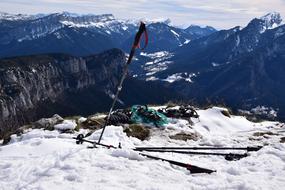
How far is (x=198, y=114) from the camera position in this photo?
101 ft

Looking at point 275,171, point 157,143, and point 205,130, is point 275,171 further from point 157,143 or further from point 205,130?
point 205,130

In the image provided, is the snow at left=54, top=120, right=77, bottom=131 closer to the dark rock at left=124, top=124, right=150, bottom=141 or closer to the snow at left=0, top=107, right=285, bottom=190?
the dark rock at left=124, top=124, right=150, bottom=141

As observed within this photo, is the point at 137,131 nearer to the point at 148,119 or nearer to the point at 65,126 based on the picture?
the point at 148,119

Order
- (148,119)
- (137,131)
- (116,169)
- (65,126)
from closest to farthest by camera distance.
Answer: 1. (116,169)
2. (137,131)
3. (65,126)
4. (148,119)

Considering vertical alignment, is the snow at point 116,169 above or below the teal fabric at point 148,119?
above

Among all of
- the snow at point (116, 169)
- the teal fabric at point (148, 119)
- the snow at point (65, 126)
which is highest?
the snow at point (116, 169)

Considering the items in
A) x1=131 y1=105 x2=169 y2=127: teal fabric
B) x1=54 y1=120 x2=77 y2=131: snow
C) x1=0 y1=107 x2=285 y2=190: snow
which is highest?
x1=0 y1=107 x2=285 y2=190: snow

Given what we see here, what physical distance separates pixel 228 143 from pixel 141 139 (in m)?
4.84

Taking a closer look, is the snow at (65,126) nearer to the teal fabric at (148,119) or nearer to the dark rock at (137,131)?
the dark rock at (137,131)

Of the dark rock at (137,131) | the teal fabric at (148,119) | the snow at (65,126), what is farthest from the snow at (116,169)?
the teal fabric at (148,119)

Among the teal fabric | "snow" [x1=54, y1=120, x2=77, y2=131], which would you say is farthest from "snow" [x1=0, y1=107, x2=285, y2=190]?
the teal fabric

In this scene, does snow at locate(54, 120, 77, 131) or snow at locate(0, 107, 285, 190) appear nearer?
Result: snow at locate(0, 107, 285, 190)

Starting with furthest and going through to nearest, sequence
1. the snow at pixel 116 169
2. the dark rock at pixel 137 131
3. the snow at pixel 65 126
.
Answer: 1. the snow at pixel 65 126
2. the dark rock at pixel 137 131
3. the snow at pixel 116 169

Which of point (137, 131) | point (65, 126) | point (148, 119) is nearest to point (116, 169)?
point (137, 131)
